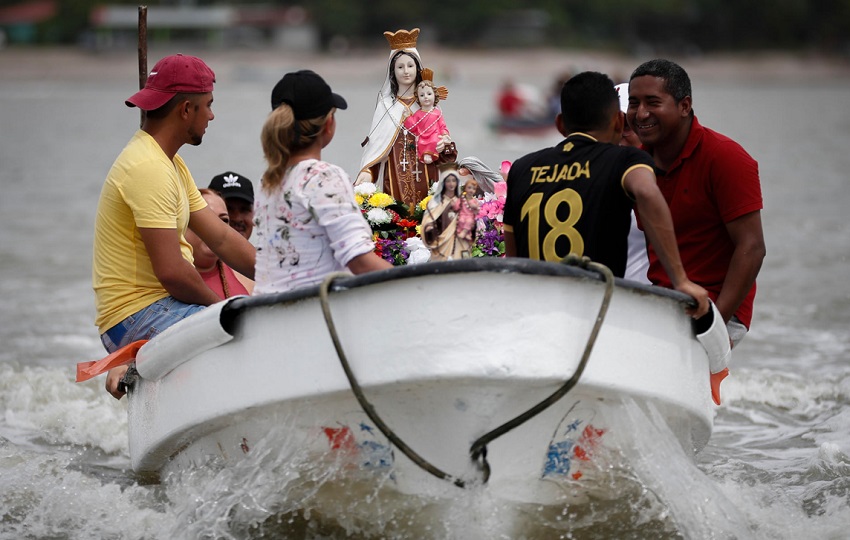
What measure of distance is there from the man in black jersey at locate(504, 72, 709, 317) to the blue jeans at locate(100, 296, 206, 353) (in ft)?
5.32

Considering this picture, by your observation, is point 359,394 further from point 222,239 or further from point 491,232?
point 222,239

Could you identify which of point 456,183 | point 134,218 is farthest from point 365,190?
point 134,218

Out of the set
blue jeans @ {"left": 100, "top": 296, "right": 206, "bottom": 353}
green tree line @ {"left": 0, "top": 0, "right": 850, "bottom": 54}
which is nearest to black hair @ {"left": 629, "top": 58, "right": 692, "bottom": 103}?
blue jeans @ {"left": 100, "top": 296, "right": 206, "bottom": 353}

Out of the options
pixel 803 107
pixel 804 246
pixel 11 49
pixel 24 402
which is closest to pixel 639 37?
pixel 803 107

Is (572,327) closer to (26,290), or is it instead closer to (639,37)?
(26,290)

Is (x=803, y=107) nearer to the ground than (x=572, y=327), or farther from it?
nearer to the ground

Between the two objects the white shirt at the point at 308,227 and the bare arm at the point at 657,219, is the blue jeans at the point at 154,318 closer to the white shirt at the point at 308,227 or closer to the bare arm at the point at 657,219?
the white shirt at the point at 308,227

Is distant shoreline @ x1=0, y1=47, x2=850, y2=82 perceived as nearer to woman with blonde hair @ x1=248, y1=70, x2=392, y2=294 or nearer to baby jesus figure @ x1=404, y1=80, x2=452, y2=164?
baby jesus figure @ x1=404, y1=80, x2=452, y2=164

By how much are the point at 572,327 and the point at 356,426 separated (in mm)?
940

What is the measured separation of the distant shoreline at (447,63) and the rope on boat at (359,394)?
67647 millimetres

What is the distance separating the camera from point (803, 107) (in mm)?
57062

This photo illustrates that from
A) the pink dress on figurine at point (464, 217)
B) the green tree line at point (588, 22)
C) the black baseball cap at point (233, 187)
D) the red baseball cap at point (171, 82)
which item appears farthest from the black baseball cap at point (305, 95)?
the green tree line at point (588, 22)

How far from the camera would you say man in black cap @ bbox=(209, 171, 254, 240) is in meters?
7.34

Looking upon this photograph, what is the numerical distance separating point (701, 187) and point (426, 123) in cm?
138
